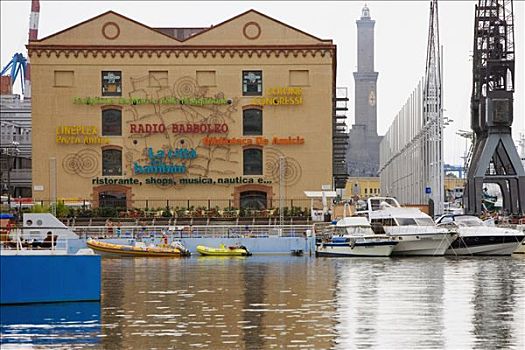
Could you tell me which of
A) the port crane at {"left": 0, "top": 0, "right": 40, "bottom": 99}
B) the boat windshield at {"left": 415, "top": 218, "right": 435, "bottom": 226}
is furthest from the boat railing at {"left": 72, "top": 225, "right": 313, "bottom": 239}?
the port crane at {"left": 0, "top": 0, "right": 40, "bottom": 99}

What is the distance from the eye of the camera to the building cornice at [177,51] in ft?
264

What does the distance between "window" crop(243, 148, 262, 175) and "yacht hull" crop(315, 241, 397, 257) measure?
56.1ft

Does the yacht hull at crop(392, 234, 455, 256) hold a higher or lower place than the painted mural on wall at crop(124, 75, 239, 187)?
lower

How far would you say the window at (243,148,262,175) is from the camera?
81.2 meters

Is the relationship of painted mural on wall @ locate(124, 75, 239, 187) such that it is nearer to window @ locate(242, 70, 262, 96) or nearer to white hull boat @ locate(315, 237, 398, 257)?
window @ locate(242, 70, 262, 96)

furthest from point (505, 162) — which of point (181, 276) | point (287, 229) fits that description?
point (181, 276)

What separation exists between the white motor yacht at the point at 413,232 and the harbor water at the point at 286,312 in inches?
502

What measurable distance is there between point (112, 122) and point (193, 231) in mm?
12486

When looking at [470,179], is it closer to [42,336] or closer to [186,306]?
[186,306]

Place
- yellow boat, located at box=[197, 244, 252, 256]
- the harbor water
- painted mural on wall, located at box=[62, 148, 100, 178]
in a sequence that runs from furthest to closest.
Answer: painted mural on wall, located at box=[62, 148, 100, 178], yellow boat, located at box=[197, 244, 252, 256], the harbor water

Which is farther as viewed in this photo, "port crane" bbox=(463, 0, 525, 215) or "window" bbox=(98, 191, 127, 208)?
"port crane" bbox=(463, 0, 525, 215)

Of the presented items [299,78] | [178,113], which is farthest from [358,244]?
[178,113]

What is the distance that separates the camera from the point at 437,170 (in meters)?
101

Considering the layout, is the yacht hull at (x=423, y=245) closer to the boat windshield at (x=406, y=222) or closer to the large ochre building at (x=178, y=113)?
the boat windshield at (x=406, y=222)
